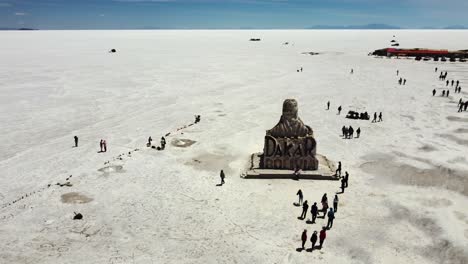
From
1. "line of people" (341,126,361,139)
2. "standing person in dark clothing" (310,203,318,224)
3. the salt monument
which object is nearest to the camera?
"standing person in dark clothing" (310,203,318,224)

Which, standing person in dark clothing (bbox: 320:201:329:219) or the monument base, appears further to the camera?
the monument base

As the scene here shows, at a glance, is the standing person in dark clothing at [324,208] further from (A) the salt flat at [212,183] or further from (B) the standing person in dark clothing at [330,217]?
(B) the standing person in dark clothing at [330,217]

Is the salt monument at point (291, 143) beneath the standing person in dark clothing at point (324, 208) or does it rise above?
above

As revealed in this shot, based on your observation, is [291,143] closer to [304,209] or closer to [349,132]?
[304,209]

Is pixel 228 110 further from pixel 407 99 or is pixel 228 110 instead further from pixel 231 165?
pixel 407 99

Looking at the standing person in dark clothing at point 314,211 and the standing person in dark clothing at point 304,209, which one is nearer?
the standing person in dark clothing at point 314,211

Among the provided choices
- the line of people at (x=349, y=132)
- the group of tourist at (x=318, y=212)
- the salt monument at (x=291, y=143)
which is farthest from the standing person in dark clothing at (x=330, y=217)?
the line of people at (x=349, y=132)

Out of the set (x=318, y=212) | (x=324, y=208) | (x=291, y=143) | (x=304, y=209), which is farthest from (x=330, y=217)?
(x=291, y=143)

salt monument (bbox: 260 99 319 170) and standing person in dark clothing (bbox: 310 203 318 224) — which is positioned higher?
salt monument (bbox: 260 99 319 170)

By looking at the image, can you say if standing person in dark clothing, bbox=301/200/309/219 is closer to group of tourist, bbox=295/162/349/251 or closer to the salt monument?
group of tourist, bbox=295/162/349/251

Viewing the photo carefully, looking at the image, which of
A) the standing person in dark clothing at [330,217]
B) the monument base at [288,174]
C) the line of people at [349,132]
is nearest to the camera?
the standing person in dark clothing at [330,217]

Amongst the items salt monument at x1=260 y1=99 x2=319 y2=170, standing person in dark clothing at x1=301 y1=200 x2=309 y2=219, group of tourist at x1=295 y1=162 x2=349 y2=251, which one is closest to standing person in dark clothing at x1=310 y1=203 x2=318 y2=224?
group of tourist at x1=295 y1=162 x2=349 y2=251
